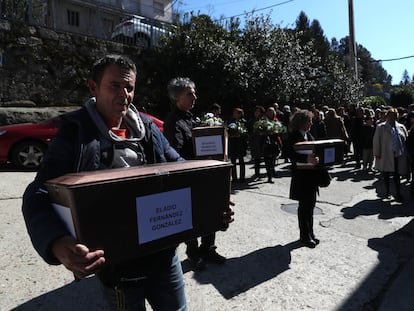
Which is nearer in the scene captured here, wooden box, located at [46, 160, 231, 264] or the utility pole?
wooden box, located at [46, 160, 231, 264]

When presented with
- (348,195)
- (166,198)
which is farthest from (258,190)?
(166,198)

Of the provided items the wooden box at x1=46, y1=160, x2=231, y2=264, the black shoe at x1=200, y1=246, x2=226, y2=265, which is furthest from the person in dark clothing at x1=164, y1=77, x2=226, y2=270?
the wooden box at x1=46, y1=160, x2=231, y2=264

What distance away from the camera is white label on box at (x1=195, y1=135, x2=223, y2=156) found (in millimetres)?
3416

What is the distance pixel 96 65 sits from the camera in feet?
5.47

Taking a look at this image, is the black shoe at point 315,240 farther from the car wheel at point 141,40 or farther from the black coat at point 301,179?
the car wheel at point 141,40

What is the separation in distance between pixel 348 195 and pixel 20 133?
7517 mm

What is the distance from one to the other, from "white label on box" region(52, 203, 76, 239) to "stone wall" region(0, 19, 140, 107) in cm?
1088

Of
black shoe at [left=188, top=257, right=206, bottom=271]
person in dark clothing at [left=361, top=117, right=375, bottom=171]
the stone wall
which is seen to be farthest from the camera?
the stone wall

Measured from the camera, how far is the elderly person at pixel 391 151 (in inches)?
274

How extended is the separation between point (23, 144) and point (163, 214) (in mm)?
8426

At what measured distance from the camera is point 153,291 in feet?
5.88

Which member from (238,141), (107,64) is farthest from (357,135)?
Answer: (107,64)

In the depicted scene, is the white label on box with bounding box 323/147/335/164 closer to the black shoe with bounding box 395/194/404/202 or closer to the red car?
the black shoe with bounding box 395/194/404/202

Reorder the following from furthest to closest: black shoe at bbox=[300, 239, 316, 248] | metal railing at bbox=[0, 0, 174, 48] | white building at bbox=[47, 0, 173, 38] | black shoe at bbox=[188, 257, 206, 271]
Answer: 1. white building at bbox=[47, 0, 173, 38]
2. metal railing at bbox=[0, 0, 174, 48]
3. black shoe at bbox=[300, 239, 316, 248]
4. black shoe at bbox=[188, 257, 206, 271]
